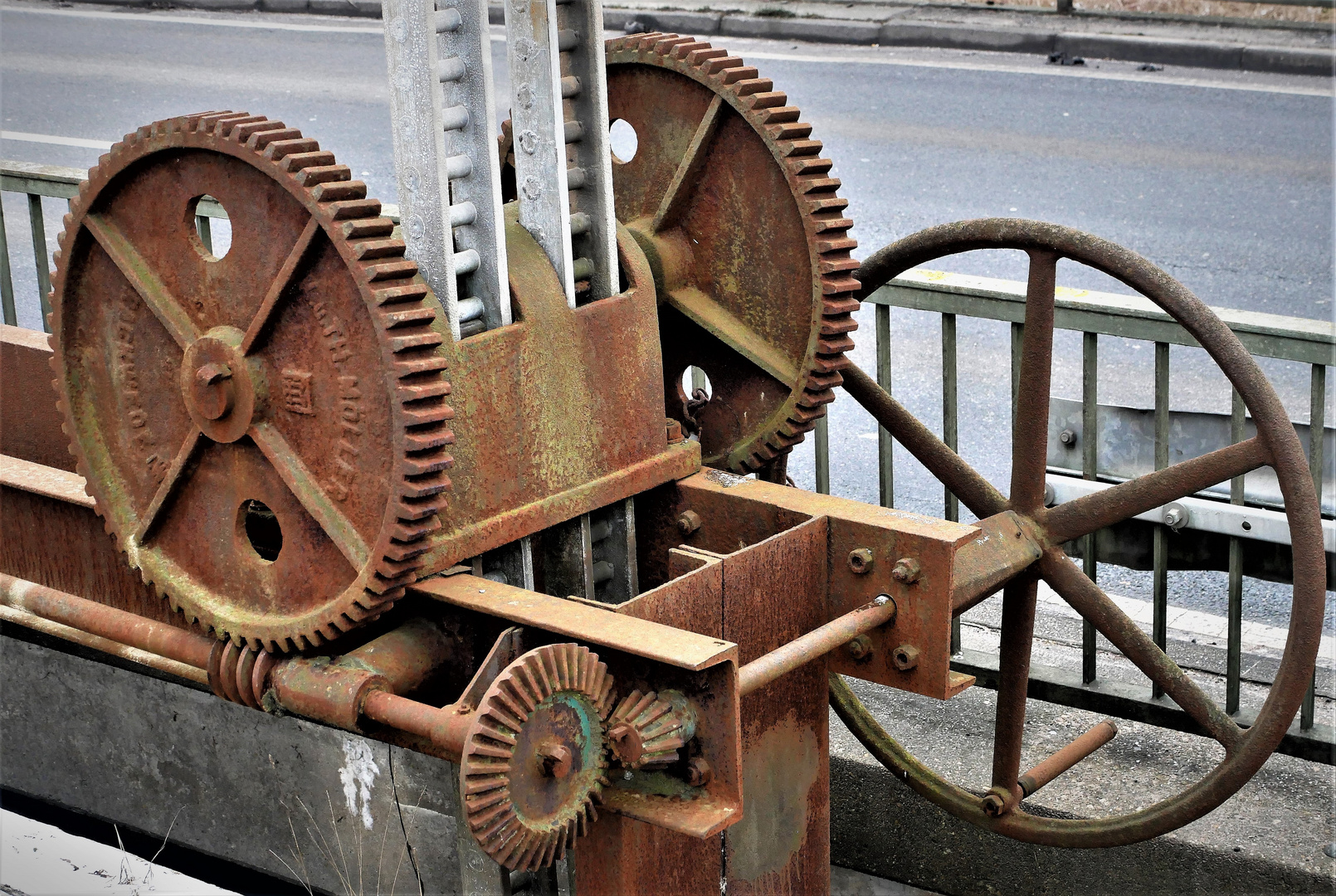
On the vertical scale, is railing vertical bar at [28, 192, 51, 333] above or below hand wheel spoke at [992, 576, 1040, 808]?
above

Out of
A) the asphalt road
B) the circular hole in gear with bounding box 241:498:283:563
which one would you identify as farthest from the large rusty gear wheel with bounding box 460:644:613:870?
the asphalt road

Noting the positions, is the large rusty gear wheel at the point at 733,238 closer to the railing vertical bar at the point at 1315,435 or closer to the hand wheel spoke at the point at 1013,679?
the hand wheel spoke at the point at 1013,679

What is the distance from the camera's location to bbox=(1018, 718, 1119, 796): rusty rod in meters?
3.70

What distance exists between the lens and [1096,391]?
14.1 ft

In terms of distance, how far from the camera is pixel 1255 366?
328 cm

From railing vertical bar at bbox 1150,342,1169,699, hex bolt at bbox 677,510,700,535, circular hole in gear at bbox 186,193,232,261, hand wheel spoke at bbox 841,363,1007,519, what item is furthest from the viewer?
railing vertical bar at bbox 1150,342,1169,699

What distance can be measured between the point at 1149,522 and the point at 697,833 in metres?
2.02

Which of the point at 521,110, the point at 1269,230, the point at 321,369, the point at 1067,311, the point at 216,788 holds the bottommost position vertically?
the point at 216,788

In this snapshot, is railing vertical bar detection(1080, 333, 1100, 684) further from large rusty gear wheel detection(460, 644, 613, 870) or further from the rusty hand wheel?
large rusty gear wheel detection(460, 644, 613, 870)

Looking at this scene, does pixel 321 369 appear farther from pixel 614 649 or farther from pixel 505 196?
pixel 505 196

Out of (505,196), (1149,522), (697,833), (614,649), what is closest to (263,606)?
(614,649)

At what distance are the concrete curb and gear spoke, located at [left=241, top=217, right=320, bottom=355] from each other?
945 centimetres

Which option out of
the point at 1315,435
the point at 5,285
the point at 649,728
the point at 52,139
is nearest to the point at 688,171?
the point at 649,728

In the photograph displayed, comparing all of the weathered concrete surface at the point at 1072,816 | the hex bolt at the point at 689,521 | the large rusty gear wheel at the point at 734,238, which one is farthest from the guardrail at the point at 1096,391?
the hex bolt at the point at 689,521
